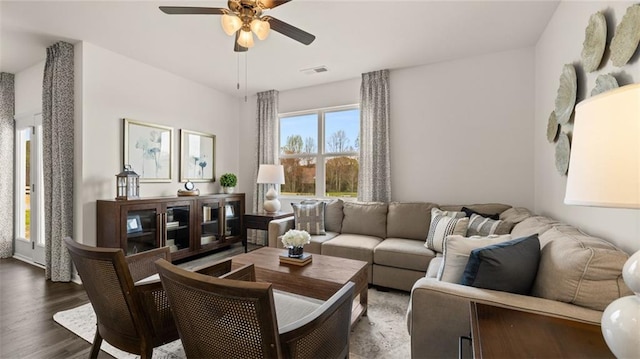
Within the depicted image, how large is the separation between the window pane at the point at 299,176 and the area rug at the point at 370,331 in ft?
7.18

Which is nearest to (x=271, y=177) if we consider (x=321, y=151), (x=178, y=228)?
(x=321, y=151)

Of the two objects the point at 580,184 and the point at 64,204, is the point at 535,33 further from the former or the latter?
the point at 64,204

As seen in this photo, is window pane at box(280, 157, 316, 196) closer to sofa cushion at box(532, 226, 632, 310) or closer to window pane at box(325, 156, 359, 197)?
window pane at box(325, 156, 359, 197)

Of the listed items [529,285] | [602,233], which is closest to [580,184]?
[529,285]

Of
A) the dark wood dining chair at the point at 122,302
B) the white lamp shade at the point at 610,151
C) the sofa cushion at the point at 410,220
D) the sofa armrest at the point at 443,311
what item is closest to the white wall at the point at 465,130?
the sofa cushion at the point at 410,220

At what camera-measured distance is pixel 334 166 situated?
4250 mm

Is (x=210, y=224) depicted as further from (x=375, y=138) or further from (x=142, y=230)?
(x=375, y=138)

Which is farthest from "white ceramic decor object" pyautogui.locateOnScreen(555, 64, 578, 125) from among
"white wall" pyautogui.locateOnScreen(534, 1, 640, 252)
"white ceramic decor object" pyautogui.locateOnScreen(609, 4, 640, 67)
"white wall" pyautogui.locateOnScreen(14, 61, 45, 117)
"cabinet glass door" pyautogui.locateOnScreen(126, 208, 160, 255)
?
"white wall" pyautogui.locateOnScreen(14, 61, 45, 117)

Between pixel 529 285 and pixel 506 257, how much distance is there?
231 mm

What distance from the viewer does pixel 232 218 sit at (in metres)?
4.38

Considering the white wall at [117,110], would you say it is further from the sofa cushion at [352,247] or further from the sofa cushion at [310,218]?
the sofa cushion at [352,247]

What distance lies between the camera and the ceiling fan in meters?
1.77

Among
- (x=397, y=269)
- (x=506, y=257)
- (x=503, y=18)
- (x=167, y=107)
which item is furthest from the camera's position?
(x=167, y=107)

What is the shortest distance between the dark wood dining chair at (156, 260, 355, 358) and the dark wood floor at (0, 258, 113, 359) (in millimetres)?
1384
